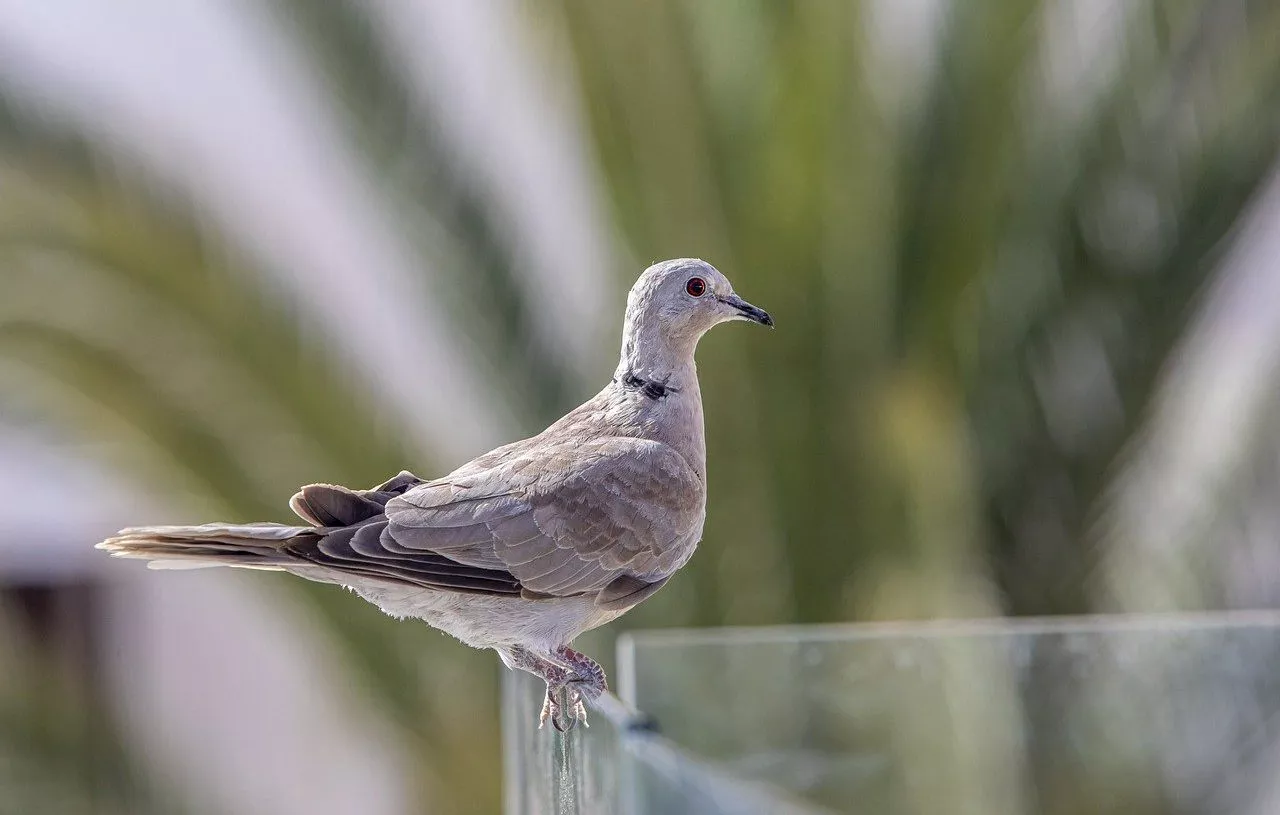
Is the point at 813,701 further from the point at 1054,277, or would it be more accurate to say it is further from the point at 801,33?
the point at 801,33

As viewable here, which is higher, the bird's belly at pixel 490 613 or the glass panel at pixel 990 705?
the bird's belly at pixel 490 613

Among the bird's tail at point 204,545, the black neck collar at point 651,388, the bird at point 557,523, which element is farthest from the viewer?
the black neck collar at point 651,388

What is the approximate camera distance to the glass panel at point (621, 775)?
161cm

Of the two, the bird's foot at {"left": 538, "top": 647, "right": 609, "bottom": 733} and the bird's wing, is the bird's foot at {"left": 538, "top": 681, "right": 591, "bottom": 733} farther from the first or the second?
the bird's wing

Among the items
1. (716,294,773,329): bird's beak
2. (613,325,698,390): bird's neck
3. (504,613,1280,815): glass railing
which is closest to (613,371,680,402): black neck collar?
(613,325,698,390): bird's neck

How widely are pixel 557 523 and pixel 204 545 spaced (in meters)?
0.47

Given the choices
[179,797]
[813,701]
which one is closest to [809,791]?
[813,701]

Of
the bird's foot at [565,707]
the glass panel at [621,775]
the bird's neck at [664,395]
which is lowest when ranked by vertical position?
the glass panel at [621,775]

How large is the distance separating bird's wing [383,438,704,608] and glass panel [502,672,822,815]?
0.58ft

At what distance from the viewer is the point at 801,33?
457 cm

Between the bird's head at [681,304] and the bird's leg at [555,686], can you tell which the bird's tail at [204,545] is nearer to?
the bird's leg at [555,686]

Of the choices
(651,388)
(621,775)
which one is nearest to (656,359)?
(651,388)

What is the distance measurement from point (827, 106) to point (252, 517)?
226 centimetres

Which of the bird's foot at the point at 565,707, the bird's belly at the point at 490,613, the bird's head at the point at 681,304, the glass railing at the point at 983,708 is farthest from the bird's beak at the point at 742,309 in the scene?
the glass railing at the point at 983,708
